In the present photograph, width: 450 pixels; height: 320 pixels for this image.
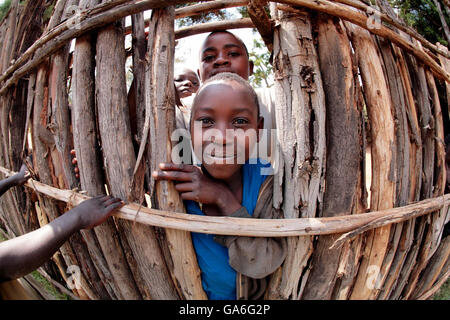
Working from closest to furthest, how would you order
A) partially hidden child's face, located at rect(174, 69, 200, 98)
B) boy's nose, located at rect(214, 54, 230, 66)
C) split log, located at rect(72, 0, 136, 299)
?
split log, located at rect(72, 0, 136, 299) < boy's nose, located at rect(214, 54, 230, 66) < partially hidden child's face, located at rect(174, 69, 200, 98)

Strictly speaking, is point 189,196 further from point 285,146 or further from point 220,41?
point 220,41

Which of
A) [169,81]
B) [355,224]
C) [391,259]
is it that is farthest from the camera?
[391,259]

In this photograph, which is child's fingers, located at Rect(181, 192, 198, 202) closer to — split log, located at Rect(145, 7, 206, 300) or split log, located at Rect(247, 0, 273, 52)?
split log, located at Rect(145, 7, 206, 300)

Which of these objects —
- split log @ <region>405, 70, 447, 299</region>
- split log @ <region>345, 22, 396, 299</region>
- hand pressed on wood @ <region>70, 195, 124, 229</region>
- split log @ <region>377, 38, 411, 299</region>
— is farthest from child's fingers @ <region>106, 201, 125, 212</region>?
split log @ <region>405, 70, 447, 299</region>

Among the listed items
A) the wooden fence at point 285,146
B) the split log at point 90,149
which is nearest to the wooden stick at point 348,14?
the wooden fence at point 285,146

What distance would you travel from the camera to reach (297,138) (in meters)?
1.31

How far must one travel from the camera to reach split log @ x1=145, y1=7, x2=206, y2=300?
1.31 meters

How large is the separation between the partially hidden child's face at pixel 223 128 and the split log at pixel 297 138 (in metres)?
0.15

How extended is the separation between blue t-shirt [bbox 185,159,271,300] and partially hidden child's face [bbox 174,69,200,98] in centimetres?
175

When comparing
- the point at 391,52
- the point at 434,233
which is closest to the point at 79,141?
the point at 391,52

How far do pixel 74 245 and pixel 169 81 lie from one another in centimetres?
91

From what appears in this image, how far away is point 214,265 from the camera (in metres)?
1.37
